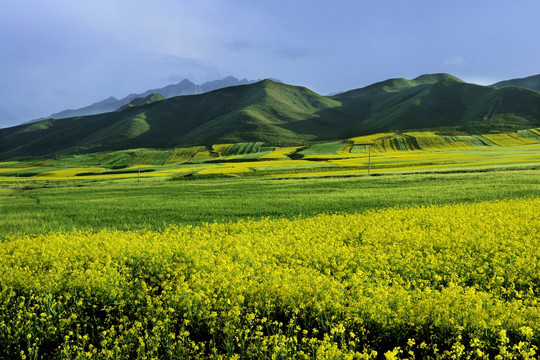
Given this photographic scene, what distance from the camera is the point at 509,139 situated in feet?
388

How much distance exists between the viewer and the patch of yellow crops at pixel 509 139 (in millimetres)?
112250

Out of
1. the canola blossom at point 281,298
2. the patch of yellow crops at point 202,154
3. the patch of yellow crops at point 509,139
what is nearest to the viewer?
the canola blossom at point 281,298

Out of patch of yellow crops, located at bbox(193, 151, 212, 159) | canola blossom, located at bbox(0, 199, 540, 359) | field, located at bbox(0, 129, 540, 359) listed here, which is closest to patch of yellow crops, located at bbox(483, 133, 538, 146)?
patch of yellow crops, located at bbox(193, 151, 212, 159)

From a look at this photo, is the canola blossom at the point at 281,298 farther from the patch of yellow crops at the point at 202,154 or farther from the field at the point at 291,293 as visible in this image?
the patch of yellow crops at the point at 202,154

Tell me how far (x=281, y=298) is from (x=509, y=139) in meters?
142

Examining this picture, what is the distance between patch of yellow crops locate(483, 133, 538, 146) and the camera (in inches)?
4419

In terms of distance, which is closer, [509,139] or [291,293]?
[291,293]

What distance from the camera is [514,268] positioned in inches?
301

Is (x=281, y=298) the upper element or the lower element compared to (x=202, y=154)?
lower

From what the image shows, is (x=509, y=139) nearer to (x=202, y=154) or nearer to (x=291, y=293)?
(x=202, y=154)

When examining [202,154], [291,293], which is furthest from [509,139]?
[291,293]

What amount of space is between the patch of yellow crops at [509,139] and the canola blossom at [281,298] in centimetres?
12571

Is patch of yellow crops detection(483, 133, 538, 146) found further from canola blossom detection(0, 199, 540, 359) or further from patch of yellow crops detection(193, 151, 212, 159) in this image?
canola blossom detection(0, 199, 540, 359)

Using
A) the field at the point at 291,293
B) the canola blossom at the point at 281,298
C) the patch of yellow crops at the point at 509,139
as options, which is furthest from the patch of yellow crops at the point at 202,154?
the canola blossom at the point at 281,298
